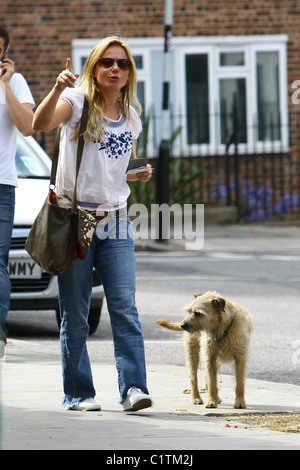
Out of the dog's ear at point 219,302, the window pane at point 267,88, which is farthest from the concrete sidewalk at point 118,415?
the window pane at point 267,88

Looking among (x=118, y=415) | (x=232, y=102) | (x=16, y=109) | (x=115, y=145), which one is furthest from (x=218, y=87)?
(x=118, y=415)

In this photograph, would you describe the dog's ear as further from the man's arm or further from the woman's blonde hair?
the man's arm

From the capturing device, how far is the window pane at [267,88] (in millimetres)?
24188

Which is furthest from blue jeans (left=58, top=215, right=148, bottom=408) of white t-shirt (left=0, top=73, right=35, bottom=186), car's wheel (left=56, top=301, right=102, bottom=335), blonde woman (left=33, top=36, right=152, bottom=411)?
car's wheel (left=56, top=301, right=102, bottom=335)

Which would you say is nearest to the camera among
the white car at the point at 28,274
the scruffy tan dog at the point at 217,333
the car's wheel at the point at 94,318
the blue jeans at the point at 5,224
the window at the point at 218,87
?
the scruffy tan dog at the point at 217,333

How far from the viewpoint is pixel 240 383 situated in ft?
22.7

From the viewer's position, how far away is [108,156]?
6.34 meters

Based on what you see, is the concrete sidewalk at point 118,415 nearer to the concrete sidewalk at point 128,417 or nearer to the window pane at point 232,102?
the concrete sidewalk at point 128,417

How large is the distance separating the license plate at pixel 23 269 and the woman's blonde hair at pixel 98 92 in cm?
340

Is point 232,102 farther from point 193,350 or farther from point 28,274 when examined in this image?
point 193,350

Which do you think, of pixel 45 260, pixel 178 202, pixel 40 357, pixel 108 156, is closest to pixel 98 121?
pixel 108 156

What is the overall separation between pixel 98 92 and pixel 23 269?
3.58 meters

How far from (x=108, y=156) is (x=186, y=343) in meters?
1.44

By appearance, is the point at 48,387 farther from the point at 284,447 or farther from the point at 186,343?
the point at 284,447
